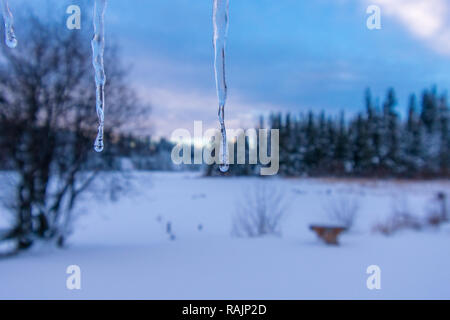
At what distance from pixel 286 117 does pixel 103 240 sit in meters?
3.27

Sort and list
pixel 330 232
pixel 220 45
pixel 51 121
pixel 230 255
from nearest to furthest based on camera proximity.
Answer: pixel 220 45
pixel 230 255
pixel 51 121
pixel 330 232

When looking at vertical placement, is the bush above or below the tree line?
below

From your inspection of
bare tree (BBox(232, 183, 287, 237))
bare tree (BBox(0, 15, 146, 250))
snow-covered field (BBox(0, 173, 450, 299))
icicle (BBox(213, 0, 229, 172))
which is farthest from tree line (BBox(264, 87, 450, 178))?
icicle (BBox(213, 0, 229, 172))

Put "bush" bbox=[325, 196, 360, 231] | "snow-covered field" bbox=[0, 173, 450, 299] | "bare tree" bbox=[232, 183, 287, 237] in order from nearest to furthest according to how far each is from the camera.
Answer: "snow-covered field" bbox=[0, 173, 450, 299] < "bare tree" bbox=[232, 183, 287, 237] < "bush" bbox=[325, 196, 360, 231]

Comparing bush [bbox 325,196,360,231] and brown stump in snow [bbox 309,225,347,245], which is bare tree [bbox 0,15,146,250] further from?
bush [bbox 325,196,360,231]

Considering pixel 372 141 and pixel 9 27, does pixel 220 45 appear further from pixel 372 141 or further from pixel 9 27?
pixel 372 141

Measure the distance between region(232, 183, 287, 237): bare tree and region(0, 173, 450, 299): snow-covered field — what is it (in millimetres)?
177

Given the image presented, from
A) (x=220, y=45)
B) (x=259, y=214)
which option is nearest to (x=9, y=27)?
(x=220, y=45)

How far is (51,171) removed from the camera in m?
4.11

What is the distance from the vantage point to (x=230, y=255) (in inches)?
147

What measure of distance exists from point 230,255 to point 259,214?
1.57 meters

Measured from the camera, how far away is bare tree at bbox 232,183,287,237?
17.0 ft

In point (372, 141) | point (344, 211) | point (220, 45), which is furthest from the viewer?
point (372, 141)
